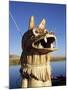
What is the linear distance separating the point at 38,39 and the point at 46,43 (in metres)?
0.09

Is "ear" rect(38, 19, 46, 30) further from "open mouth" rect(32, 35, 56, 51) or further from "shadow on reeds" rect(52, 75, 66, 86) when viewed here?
"shadow on reeds" rect(52, 75, 66, 86)

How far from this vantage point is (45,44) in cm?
210

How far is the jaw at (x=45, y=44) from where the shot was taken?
81.9 inches

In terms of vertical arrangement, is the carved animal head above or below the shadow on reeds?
above

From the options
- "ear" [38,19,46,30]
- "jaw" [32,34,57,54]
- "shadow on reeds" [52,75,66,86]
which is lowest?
"shadow on reeds" [52,75,66,86]

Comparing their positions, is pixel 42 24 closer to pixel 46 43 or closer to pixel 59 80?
pixel 46 43

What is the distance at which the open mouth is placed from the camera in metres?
2.08

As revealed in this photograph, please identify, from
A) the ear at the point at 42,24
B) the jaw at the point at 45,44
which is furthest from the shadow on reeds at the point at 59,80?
the ear at the point at 42,24

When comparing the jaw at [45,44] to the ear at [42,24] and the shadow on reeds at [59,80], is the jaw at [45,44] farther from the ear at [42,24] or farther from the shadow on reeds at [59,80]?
the shadow on reeds at [59,80]

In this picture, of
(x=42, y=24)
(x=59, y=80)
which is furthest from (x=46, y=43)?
(x=59, y=80)

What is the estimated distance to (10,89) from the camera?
6.56ft

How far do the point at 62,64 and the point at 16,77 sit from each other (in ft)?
1.51

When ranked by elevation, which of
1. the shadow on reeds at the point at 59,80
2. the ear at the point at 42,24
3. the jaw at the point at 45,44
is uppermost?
the ear at the point at 42,24

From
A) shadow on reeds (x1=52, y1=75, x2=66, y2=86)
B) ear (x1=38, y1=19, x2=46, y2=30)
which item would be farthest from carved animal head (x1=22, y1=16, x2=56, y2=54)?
shadow on reeds (x1=52, y1=75, x2=66, y2=86)
